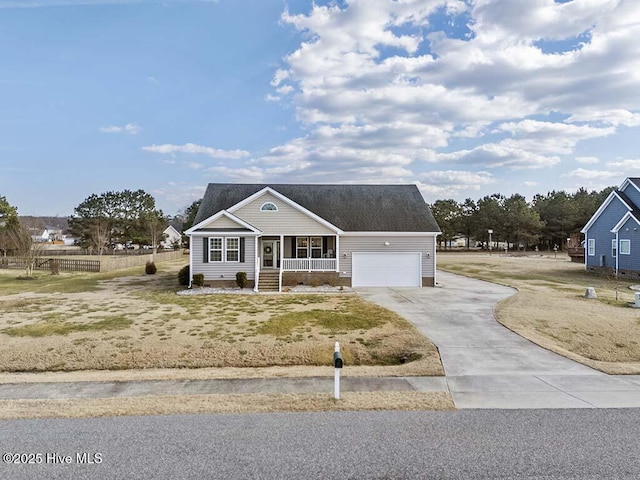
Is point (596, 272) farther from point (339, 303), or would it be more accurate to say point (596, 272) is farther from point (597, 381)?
point (597, 381)

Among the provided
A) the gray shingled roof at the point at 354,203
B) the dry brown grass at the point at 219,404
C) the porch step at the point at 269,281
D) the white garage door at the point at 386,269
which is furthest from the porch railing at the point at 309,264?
the dry brown grass at the point at 219,404

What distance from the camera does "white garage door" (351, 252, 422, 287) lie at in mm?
23828

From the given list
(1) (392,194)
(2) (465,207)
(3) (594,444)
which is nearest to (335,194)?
(1) (392,194)

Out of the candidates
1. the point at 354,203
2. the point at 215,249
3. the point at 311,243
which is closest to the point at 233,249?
the point at 215,249

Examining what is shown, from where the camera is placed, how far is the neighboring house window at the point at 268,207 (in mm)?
23188

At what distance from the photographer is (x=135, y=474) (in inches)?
174

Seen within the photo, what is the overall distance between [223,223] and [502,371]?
54.8 feet

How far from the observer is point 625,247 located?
28031 mm

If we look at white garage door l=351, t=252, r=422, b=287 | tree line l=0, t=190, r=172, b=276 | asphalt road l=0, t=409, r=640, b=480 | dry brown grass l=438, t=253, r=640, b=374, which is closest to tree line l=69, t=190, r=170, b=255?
tree line l=0, t=190, r=172, b=276

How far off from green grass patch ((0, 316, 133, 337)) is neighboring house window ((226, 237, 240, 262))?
8.47 metres

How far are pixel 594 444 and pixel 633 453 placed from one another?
0.40 metres

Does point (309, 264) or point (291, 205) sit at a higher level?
point (291, 205)

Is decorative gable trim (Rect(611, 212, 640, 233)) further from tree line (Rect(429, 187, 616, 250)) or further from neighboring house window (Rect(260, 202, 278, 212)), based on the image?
tree line (Rect(429, 187, 616, 250))

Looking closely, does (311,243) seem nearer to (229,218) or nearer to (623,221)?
(229,218)
